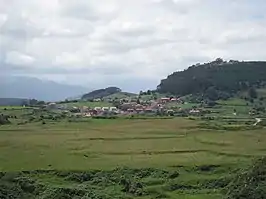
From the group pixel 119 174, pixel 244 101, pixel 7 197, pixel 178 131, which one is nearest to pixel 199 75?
pixel 244 101

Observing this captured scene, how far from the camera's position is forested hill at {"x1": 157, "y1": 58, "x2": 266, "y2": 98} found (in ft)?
495

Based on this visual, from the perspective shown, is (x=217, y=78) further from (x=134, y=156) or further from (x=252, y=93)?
(x=134, y=156)

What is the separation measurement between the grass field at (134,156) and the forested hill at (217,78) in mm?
79234

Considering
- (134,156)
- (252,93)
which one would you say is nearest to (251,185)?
(134,156)

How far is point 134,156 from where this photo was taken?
51.2 m

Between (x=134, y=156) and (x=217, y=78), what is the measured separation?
108 metres

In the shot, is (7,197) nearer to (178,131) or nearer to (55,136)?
(55,136)

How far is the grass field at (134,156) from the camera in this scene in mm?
40531

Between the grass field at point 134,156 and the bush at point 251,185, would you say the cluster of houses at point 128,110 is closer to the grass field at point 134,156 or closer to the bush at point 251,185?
the grass field at point 134,156

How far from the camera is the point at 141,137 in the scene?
63.2 m

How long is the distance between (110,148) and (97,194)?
761 inches

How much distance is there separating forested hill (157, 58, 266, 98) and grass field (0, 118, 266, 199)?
79.2 m

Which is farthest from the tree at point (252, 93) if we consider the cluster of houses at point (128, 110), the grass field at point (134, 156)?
the grass field at point (134, 156)

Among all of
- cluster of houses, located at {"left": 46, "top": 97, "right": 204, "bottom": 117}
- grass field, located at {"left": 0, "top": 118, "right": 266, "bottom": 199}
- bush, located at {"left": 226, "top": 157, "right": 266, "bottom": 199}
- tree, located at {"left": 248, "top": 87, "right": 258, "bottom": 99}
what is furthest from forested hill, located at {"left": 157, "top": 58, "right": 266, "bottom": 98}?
bush, located at {"left": 226, "top": 157, "right": 266, "bottom": 199}
